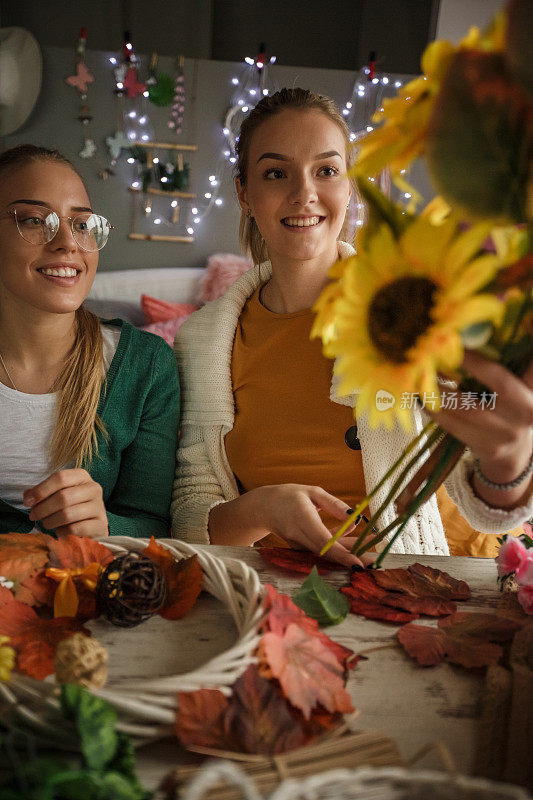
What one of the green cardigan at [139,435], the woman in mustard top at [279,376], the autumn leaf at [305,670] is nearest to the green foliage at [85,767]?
the autumn leaf at [305,670]

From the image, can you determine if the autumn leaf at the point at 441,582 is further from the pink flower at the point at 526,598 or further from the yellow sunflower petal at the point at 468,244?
the yellow sunflower petal at the point at 468,244

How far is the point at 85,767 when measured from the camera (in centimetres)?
40

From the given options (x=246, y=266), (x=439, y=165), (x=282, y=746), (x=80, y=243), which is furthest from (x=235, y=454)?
(x=246, y=266)

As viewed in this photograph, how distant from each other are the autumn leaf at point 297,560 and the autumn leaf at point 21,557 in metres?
0.24

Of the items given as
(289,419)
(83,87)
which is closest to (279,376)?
(289,419)

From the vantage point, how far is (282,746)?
0.43 meters

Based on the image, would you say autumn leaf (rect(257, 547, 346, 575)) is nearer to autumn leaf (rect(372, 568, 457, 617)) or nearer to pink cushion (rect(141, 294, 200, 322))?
autumn leaf (rect(372, 568, 457, 617))

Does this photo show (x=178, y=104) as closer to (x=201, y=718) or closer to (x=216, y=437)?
(x=216, y=437)

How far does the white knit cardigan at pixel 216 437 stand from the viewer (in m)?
1.06

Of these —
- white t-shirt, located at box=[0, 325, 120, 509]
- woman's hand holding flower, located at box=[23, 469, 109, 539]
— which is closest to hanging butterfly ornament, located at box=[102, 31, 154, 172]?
white t-shirt, located at box=[0, 325, 120, 509]

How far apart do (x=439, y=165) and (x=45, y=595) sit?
20.6 inches

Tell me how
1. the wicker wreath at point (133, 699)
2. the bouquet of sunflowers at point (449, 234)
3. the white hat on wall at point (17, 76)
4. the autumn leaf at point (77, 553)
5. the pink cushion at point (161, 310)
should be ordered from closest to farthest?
the bouquet of sunflowers at point (449, 234), the wicker wreath at point (133, 699), the autumn leaf at point (77, 553), the pink cushion at point (161, 310), the white hat on wall at point (17, 76)

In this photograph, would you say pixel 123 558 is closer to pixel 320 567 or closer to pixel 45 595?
pixel 45 595

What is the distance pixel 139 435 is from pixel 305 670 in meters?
0.76
